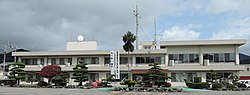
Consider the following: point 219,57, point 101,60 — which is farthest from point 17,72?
point 219,57

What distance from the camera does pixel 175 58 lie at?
4031 centimetres

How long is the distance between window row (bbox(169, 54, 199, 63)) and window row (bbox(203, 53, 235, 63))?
1.19 m

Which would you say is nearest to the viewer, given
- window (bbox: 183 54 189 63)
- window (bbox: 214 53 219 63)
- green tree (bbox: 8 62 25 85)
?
green tree (bbox: 8 62 25 85)

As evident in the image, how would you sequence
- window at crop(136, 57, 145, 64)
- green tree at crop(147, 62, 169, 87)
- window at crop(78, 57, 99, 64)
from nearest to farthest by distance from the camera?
green tree at crop(147, 62, 169, 87)
window at crop(136, 57, 145, 64)
window at crop(78, 57, 99, 64)

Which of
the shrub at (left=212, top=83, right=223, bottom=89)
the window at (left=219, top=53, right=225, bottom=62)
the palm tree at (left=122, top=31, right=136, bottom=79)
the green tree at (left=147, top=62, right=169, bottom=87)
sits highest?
the palm tree at (left=122, top=31, right=136, bottom=79)

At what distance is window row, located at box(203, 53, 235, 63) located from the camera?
39.0 m

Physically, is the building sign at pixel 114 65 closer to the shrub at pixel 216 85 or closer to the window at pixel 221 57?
the shrub at pixel 216 85

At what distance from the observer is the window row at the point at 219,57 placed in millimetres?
39000

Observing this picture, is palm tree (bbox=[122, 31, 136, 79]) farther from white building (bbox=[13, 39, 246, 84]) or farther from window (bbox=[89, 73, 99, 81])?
window (bbox=[89, 73, 99, 81])

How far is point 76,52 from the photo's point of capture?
40844 mm

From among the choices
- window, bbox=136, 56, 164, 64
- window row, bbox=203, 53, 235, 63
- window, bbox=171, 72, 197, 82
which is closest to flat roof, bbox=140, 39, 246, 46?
window row, bbox=203, 53, 235, 63

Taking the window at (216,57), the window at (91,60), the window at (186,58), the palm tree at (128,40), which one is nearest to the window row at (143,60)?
the window at (91,60)

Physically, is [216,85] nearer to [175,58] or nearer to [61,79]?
[175,58]

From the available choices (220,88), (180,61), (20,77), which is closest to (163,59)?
(180,61)
